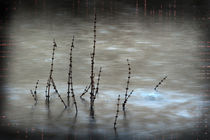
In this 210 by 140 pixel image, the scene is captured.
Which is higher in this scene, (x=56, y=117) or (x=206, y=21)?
(x=56, y=117)

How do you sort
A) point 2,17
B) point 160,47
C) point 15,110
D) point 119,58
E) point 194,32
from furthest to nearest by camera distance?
point 2,17 → point 194,32 → point 160,47 → point 119,58 → point 15,110

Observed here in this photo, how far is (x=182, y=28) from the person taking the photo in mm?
13914

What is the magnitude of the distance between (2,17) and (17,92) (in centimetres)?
854

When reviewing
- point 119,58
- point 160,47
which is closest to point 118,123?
point 119,58

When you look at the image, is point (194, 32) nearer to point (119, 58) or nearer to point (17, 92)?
point (119, 58)

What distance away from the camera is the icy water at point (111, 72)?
19.5 feet

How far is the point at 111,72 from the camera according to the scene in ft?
28.9

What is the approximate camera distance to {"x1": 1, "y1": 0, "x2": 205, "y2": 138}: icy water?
595cm

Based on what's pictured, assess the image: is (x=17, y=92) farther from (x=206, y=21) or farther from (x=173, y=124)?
(x=206, y=21)

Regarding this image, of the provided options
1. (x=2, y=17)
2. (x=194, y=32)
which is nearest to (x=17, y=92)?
(x=194, y=32)

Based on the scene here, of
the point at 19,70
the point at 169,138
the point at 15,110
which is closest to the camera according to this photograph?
the point at 169,138

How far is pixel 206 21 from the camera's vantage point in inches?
594

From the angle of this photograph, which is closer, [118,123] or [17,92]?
[118,123]

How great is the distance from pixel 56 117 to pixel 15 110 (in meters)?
0.55
